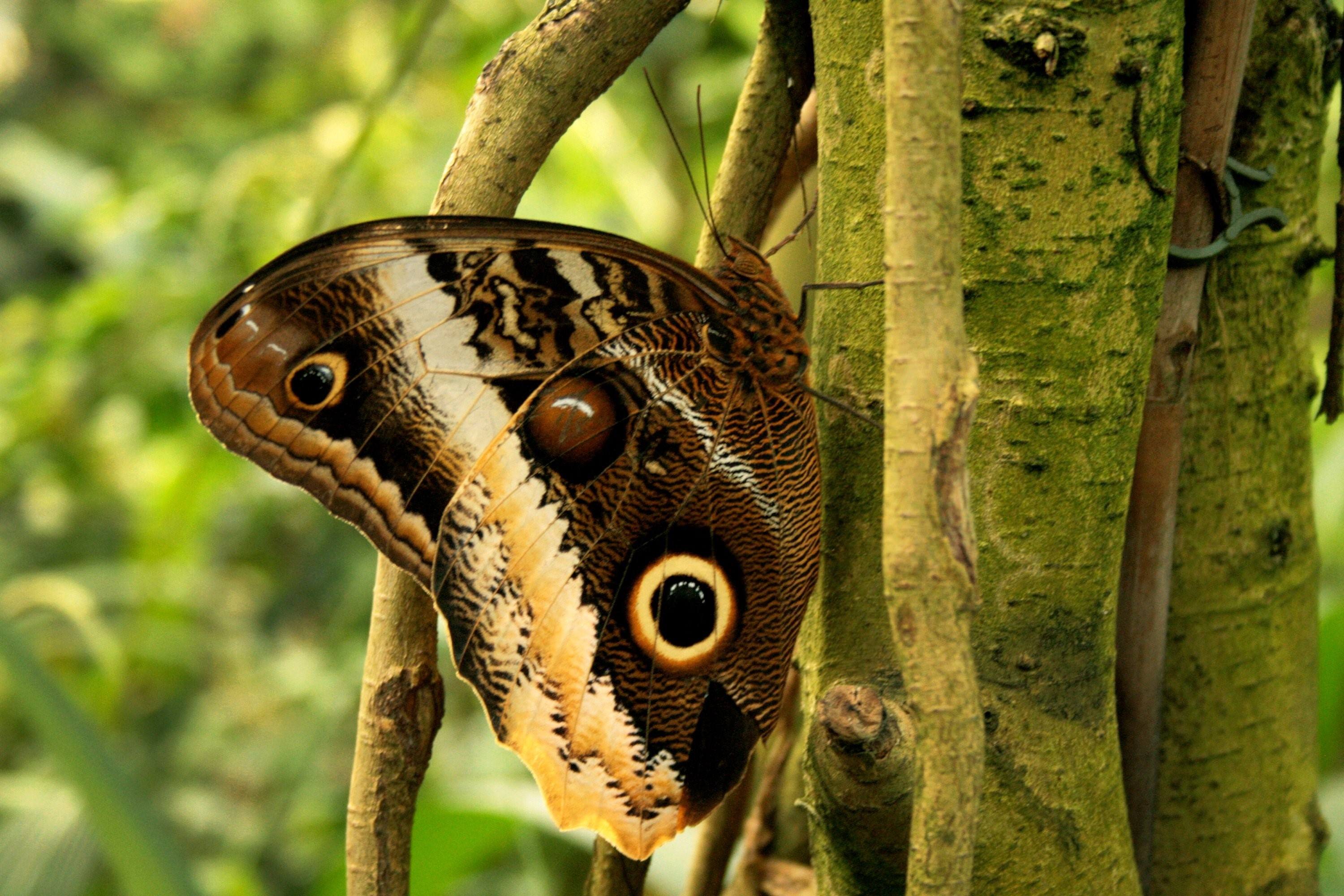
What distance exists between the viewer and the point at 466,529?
2.37 feet

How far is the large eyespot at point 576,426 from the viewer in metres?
0.74

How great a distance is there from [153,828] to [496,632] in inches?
9.0

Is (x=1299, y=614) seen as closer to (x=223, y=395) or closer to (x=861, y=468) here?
(x=861, y=468)

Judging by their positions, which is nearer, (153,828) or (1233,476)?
(153,828)

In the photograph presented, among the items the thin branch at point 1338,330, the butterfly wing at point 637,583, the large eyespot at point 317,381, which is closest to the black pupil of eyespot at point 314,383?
the large eyespot at point 317,381

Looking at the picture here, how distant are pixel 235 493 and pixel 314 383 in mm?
1930

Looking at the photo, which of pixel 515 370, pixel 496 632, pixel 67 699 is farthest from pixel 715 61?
pixel 67 699

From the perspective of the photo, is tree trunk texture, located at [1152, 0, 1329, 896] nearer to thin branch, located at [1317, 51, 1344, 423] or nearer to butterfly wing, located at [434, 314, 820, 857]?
thin branch, located at [1317, 51, 1344, 423]

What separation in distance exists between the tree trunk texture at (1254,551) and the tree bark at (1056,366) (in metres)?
0.16

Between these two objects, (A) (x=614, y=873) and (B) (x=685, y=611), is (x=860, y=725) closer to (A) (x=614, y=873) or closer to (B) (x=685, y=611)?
(B) (x=685, y=611)

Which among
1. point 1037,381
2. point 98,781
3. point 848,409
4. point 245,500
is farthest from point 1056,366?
point 245,500

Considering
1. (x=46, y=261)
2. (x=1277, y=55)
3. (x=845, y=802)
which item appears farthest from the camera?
(x=46, y=261)

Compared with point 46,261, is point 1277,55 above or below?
below

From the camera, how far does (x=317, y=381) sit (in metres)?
0.75
